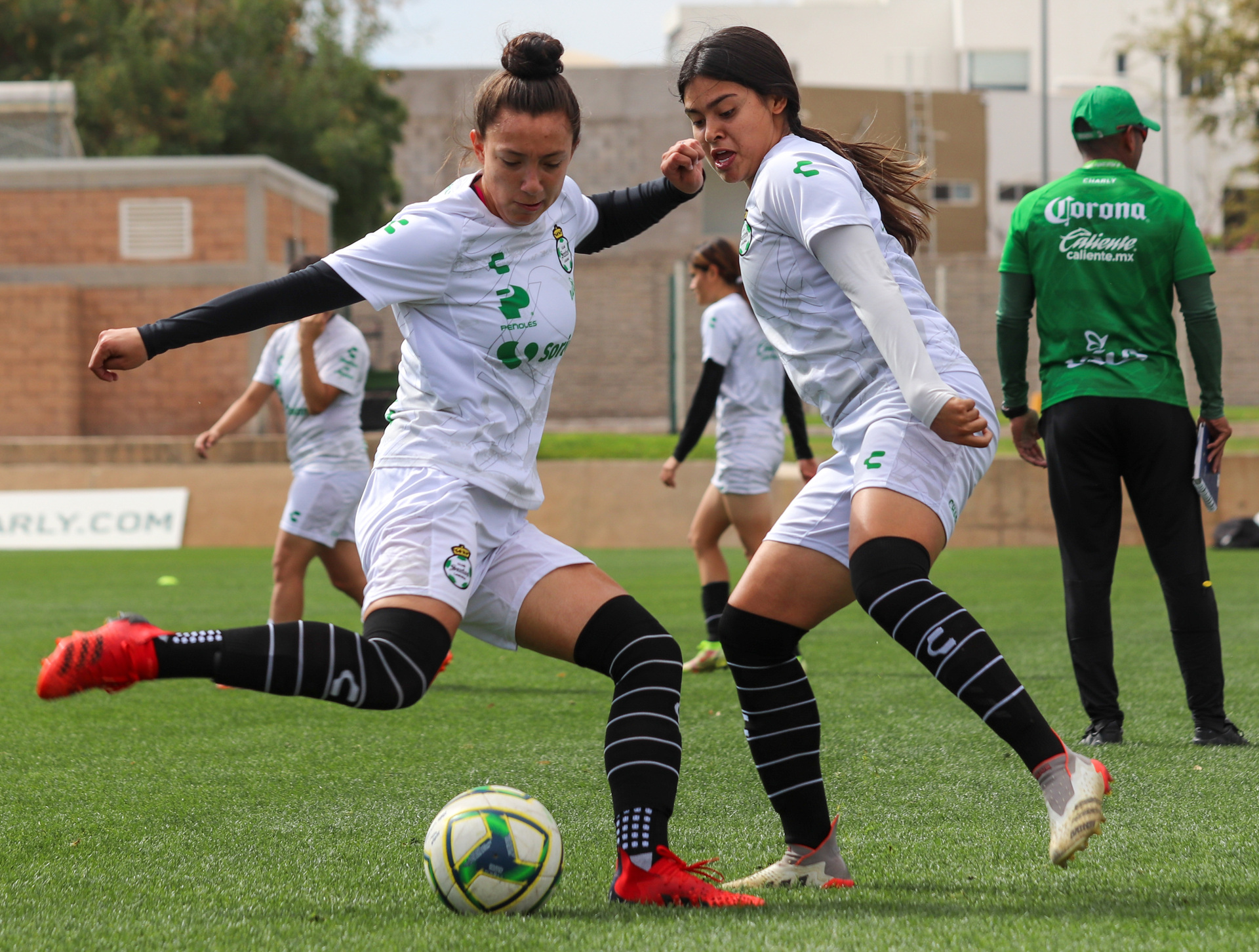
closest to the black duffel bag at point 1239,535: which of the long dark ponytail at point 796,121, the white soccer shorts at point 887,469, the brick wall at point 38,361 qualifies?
the long dark ponytail at point 796,121

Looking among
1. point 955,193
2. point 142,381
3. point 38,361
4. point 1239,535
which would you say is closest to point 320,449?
point 1239,535

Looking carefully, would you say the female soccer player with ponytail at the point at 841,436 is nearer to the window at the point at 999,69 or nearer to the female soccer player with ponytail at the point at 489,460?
the female soccer player with ponytail at the point at 489,460

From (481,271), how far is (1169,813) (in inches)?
94.3

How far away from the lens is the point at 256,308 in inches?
116

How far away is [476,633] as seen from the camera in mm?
3328

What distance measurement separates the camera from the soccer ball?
3.05 meters

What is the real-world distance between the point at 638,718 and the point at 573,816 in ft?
3.24

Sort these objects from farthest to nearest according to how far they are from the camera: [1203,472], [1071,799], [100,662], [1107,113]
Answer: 1. [1107,113]
2. [1203,472]
3. [1071,799]
4. [100,662]

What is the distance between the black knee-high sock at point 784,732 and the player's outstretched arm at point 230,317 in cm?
119

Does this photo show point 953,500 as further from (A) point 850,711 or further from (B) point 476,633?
(A) point 850,711

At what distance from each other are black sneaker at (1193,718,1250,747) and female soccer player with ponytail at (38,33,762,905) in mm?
2460

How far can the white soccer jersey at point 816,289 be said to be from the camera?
3.16 metres

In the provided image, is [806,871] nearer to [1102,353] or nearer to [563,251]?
[563,251]

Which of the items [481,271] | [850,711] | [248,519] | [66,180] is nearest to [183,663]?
[481,271]
